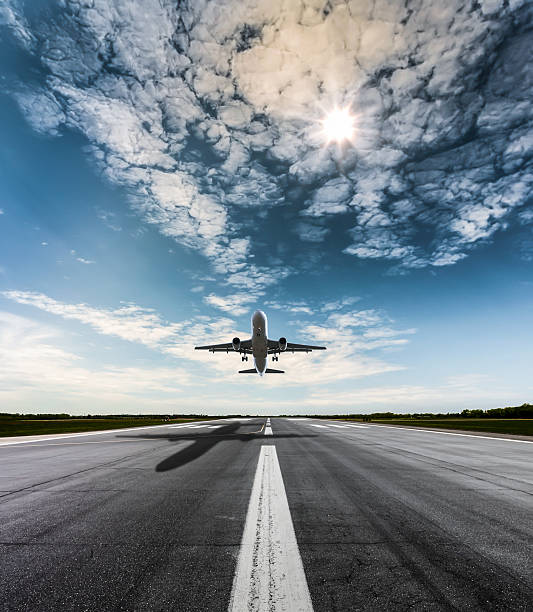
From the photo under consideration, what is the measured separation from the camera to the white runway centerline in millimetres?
2382

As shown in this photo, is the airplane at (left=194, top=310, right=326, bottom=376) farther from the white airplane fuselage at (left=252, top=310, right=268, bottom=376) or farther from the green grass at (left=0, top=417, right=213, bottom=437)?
the green grass at (left=0, top=417, right=213, bottom=437)

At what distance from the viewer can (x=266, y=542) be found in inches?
141

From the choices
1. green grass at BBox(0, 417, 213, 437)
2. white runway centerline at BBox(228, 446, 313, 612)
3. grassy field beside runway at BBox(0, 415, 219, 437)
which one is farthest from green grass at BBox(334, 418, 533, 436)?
green grass at BBox(0, 417, 213, 437)

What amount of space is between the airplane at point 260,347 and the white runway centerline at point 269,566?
1199 inches

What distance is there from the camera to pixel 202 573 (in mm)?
2898

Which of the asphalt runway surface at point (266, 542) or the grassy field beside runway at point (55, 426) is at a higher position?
the grassy field beside runway at point (55, 426)

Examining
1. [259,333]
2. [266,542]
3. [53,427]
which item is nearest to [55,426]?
[53,427]

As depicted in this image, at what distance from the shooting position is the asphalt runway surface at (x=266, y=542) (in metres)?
2.54

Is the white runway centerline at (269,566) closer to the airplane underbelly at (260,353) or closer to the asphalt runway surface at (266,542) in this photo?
the asphalt runway surface at (266,542)

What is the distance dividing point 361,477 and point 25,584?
20.8 feet

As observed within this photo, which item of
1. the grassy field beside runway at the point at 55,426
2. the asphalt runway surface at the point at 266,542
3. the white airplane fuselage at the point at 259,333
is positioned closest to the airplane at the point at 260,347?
the white airplane fuselage at the point at 259,333

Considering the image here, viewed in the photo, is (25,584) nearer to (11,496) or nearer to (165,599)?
(165,599)

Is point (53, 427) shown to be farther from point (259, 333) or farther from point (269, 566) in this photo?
point (269, 566)

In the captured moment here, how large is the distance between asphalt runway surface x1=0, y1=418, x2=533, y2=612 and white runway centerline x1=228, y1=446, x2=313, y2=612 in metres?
0.02
